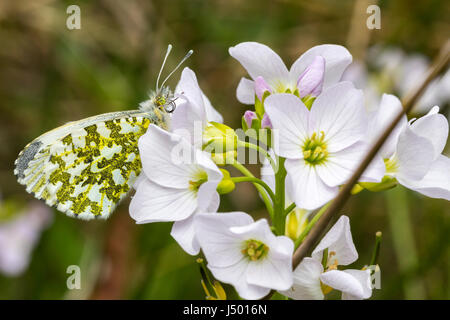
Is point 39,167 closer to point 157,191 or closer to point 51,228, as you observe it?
point 157,191

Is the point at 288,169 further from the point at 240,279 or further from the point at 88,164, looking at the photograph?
the point at 88,164


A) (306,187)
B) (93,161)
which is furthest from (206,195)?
(93,161)

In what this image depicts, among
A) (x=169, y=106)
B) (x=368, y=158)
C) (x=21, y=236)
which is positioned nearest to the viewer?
(x=368, y=158)

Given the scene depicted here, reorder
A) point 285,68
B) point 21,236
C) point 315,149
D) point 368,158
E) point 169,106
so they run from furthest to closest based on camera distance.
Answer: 1. point 21,236
2. point 169,106
3. point 285,68
4. point 315,149
5. point 368,158

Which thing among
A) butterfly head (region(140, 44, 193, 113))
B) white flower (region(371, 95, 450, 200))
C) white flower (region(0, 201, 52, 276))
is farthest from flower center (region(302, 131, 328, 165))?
white flower (region(0, 201, 52, 276))

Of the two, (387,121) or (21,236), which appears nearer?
(387,121)

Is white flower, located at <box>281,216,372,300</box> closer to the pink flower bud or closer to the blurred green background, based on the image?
the pink flower bud
